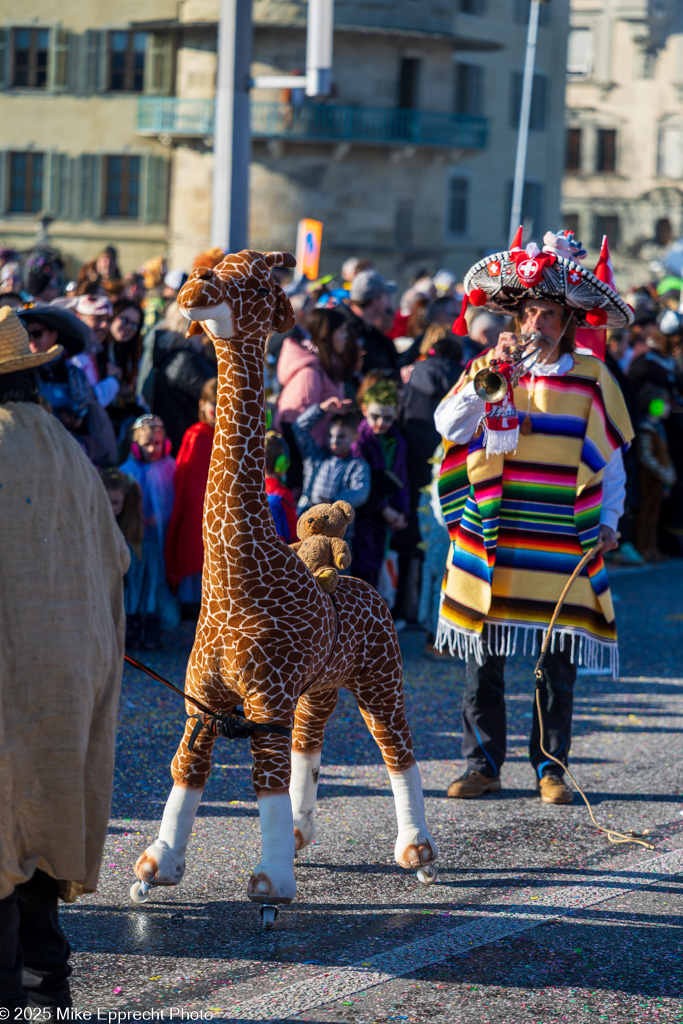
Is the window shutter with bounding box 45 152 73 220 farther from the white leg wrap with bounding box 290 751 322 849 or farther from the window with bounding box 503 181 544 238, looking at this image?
the white leg wrap with bounding box 290 751 322 849

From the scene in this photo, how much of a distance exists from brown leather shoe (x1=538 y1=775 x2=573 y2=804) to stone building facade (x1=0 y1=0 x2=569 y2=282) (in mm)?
32044

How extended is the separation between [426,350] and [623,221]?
49.9 metres

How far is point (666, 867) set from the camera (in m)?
5.28

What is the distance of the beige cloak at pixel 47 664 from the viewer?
366 centimetres

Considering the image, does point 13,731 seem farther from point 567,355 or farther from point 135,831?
point 567,355

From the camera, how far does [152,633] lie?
848cm

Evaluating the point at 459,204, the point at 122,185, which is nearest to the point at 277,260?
the point at 122,185

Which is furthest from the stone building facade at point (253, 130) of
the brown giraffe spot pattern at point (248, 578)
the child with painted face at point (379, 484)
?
the brown giraffe spot pattern at point (248, 578)

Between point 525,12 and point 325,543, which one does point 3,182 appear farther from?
point 325,543

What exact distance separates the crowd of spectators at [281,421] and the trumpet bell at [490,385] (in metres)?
1.25

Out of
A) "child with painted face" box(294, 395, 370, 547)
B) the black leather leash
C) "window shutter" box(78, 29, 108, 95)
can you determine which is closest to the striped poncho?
the black leather leash

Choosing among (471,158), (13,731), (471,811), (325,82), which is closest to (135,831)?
(471,811)

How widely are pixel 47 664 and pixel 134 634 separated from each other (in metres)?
4.83

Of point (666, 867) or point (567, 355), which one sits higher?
point (567, 355)
